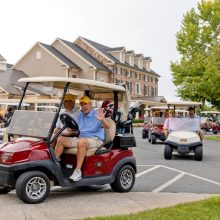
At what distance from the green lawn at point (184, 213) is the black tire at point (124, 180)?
157 cm

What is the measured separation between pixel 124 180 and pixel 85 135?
3.58 feet

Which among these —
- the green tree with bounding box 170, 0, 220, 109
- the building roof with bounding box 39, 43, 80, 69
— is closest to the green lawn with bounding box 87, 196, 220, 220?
the green tree with bounding box 170, 0, 220, 109

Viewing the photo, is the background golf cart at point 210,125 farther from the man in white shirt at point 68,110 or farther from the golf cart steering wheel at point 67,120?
the golf cart steering wheel at point 67,120

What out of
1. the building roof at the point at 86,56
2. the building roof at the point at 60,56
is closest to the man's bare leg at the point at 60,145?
the building roof at the point at 60,56

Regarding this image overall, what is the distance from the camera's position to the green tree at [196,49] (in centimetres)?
3603

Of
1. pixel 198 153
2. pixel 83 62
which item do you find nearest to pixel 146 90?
pixel 83 62

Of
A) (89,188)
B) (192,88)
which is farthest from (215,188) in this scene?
(192,88)

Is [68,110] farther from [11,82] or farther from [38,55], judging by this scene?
[38,55]

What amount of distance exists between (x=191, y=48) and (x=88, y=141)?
1272 inches

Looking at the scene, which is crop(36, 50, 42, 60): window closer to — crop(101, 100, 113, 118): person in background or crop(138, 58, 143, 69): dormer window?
crop(138, 58, 143, 69): dormer window

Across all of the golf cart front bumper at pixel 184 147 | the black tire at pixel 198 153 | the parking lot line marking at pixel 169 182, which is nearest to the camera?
the parking lot line marking at pixel 169 182

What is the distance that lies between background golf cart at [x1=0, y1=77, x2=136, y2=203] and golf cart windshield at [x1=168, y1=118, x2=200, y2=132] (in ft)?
22.1

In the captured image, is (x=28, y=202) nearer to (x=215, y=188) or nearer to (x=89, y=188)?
(x=89, y=188)

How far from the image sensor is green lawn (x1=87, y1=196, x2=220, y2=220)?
Result: 586 cm
